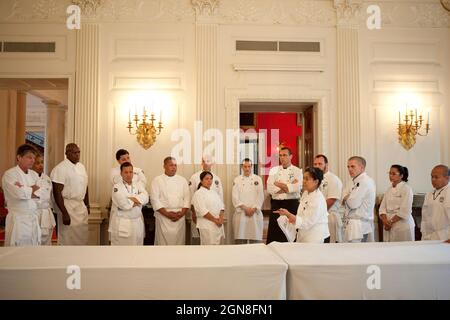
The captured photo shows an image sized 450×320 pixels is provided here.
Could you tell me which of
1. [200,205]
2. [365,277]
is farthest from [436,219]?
[200,205]

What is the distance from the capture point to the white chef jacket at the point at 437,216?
4462 millimetres

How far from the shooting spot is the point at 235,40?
7.01 meters

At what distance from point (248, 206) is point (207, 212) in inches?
42.2

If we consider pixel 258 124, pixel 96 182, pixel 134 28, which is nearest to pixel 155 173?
pixel 96 182

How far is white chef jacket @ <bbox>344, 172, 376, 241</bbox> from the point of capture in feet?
16.3

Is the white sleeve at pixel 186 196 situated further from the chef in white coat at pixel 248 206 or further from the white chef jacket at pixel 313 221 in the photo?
the white chef jacket at pixel 313 221

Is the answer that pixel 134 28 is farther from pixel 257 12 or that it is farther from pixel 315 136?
pixel 315 136

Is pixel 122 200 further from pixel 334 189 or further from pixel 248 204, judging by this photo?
pixel 334 189

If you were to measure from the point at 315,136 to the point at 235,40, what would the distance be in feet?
7.06

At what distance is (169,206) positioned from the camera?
580cm

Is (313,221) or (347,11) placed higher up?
(347,11)

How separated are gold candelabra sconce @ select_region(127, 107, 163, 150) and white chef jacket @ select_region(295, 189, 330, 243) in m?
3.50

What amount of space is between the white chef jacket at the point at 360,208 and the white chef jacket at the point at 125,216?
260 cm

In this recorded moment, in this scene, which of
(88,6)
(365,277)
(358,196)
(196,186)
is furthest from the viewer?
(88,6)
